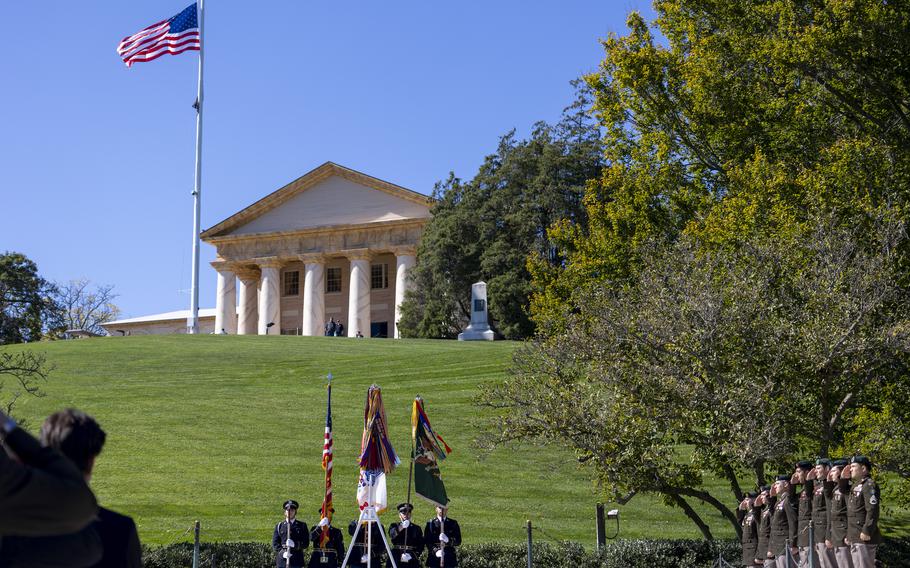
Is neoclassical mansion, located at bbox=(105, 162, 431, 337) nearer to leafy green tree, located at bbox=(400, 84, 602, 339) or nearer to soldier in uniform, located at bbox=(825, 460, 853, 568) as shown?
leafy green tree, located at bbox=(400, 84, 602, 339)

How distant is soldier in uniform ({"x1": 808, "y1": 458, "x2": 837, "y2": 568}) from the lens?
1595 cm

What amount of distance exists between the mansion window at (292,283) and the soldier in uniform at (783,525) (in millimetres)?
75795

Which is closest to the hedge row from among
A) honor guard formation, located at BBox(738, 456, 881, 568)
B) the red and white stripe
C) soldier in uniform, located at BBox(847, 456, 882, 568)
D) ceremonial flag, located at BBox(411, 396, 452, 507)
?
honor guard formation, located at BBox(738, 456, 881, 568)

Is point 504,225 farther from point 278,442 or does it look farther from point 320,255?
point 278,442

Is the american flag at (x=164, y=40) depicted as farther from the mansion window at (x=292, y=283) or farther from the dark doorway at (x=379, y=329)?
the mansion window at (x=292, y=283)

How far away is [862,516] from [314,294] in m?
73.2

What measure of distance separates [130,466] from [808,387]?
1771 cm

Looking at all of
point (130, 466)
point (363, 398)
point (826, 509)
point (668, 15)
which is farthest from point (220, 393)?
point (826, 509)

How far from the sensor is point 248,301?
9075 cm

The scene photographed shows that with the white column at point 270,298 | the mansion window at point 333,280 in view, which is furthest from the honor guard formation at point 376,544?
the mansion window at point 333,280

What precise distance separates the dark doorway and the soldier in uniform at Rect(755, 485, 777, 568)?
2680 inches

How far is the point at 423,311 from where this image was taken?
6862 centimetres

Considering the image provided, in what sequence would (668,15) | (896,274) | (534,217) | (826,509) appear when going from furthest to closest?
(534,217) → (668,15) → (896,274) → (826,509)

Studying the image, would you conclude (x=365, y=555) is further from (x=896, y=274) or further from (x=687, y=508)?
(x=896, y=274)
